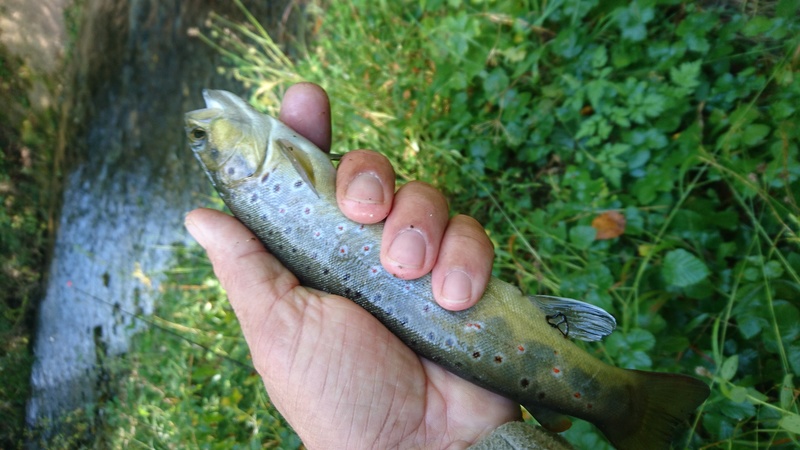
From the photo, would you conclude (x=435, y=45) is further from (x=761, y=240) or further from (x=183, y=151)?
(x=183, y=151)

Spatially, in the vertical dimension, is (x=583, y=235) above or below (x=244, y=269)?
below

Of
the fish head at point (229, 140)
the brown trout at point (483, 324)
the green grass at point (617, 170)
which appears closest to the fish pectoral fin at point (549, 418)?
the brown trout at point (483, 324)

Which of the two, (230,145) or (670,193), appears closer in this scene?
(230,145)

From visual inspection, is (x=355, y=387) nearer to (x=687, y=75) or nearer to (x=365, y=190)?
(x=365, y=190)

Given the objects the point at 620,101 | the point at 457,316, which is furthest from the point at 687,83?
the point at 457,316

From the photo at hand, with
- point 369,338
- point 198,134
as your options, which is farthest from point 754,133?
point 198,134

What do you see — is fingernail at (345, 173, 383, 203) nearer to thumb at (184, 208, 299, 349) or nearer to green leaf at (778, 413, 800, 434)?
thumb at (184, 208, 299, 349)
